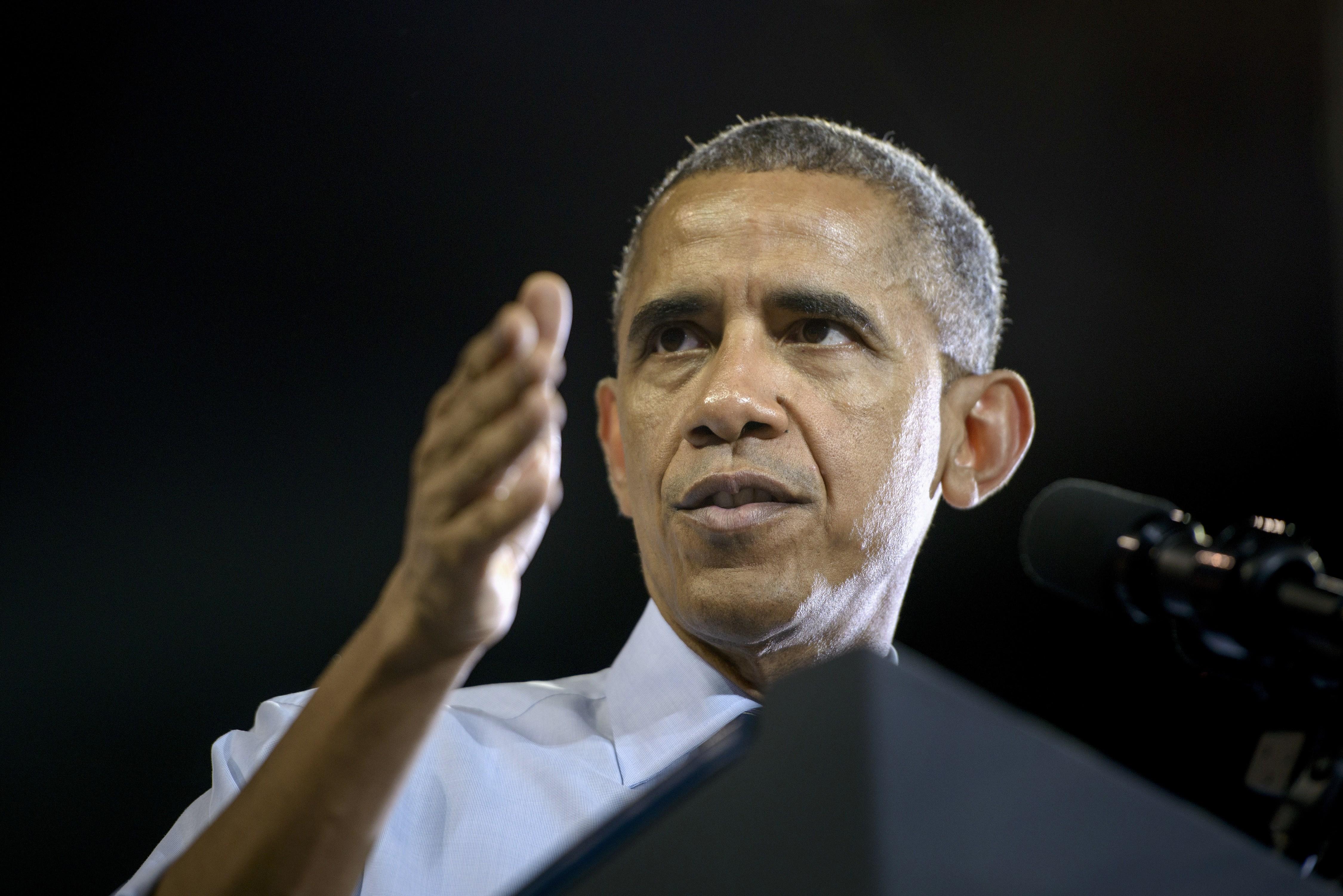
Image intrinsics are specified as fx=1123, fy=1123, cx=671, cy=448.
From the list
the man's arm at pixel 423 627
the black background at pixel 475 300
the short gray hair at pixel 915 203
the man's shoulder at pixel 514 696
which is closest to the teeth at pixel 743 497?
the man's shoulder at pixel 514 696

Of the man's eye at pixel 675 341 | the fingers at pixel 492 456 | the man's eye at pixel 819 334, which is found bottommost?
the fingers at pixel 492 456

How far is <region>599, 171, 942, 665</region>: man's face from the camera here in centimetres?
170

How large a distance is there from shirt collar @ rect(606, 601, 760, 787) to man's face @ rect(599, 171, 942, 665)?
5 centimetres

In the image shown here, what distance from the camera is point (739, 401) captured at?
1.71m

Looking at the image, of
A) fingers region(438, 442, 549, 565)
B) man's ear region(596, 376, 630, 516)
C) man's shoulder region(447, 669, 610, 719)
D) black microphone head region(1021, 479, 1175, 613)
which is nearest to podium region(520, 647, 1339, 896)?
fingers region(438, 442, 549, 565)

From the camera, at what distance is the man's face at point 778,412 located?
1703mm

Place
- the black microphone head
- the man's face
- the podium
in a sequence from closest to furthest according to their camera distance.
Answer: the podium, the black microphone head, the man's face

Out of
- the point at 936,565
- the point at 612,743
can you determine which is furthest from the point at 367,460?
the point at 936,565

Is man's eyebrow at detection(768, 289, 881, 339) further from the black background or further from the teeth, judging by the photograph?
the black background

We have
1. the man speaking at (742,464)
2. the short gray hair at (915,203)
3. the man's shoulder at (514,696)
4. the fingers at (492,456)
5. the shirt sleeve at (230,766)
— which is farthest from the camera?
the short gray hair at (915,203)

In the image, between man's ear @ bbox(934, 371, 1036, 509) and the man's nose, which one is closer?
the man's nose

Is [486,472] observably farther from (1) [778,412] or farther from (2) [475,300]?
(2) [475,300]

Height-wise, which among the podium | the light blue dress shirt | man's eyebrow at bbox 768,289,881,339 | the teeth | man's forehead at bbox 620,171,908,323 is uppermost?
man's forehead at bbox 620,171,908,323

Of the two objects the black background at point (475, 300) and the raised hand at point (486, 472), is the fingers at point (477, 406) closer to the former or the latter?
the raised hand at point (486, 472)
